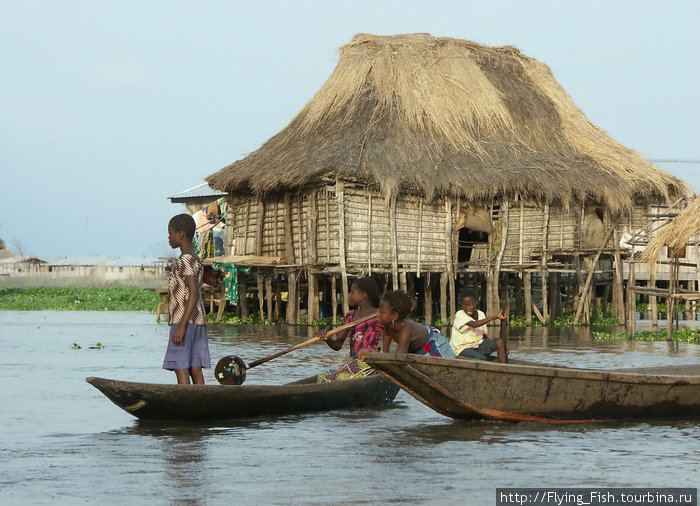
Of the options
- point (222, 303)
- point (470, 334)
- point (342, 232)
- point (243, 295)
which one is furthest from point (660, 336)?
point (222, 303)

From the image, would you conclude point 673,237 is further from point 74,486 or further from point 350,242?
point 74,486

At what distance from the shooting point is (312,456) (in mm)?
6418

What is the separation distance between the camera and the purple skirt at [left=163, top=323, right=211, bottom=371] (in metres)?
7.54

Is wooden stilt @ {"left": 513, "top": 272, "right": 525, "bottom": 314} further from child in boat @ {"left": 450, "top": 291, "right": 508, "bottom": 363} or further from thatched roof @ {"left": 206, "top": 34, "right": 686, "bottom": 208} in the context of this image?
child in boat @ {"left": 450, "top": 291, "right": 508, "bottom": 363}

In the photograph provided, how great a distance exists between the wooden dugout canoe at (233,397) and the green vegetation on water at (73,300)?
26385 mm

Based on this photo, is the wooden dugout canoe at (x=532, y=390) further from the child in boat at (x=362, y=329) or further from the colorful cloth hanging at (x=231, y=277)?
the colorful cloth hanging at (x=231, y=277)

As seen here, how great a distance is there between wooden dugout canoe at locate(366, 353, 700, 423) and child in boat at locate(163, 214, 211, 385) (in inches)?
57.2

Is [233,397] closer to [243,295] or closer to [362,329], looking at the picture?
[362,329]

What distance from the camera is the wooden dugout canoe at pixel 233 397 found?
7340mm

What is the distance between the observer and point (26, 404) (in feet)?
30.0

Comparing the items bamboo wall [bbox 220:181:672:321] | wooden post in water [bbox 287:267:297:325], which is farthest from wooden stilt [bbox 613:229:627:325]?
wooden post in water [bbox 287:267:297:325]

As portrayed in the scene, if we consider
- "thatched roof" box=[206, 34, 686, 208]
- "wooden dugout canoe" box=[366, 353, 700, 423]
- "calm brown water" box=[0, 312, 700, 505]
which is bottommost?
"calm brown water" box=[0, 312, 700, 505]

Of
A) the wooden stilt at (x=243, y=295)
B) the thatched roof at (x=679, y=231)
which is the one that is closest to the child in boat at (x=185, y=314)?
the thatched roof at (x=679, y=231)

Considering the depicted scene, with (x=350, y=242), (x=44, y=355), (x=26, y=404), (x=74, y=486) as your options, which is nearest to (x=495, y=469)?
(x=74, y=486)
